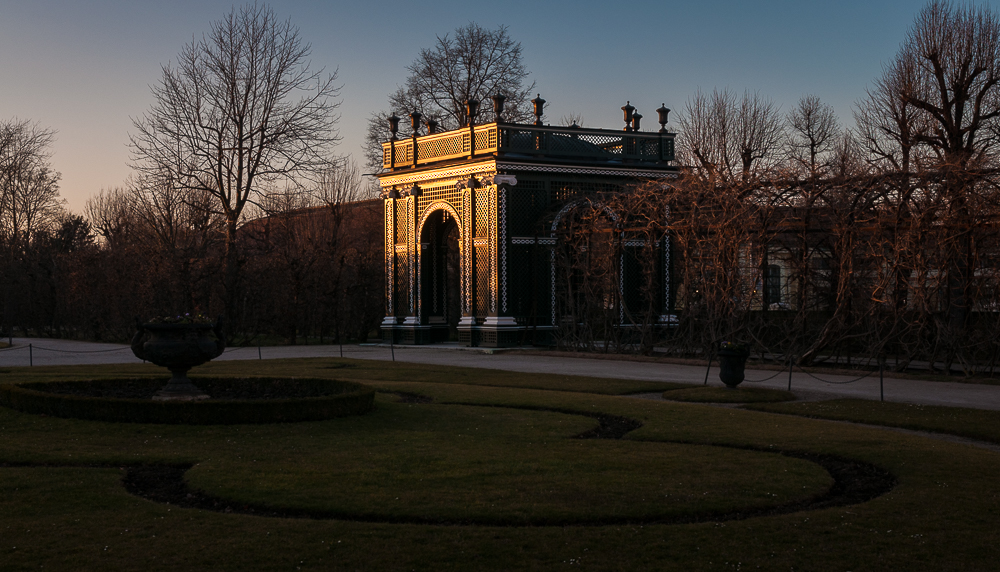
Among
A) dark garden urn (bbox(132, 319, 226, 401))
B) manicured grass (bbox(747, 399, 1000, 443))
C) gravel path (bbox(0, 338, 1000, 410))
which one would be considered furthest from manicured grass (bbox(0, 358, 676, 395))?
manicured grass (bbox(747, 399, 1000, 443))

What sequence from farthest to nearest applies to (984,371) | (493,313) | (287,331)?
(287,331) → (493,313) → (984,371)

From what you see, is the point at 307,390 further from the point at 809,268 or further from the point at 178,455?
the point at 809,268

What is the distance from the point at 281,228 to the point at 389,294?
41.1ft

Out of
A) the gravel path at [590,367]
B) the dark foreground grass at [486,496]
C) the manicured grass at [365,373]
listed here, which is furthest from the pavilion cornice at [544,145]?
the dark foreground grass at [486,496]

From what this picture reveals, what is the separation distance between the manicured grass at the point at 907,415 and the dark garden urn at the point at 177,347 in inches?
317

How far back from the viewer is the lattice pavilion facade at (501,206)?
27.3m

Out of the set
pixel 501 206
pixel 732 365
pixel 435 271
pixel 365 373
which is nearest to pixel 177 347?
pixel 365 373

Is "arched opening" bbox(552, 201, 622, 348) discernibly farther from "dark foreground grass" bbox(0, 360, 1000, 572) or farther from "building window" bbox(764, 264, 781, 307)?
"dark foreground grass" bbox(0, 360, 1000, 572)

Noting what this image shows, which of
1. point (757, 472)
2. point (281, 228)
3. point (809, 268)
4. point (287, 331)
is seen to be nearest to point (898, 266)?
point (809, 268)

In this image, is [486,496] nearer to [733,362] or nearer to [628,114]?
[733,362]

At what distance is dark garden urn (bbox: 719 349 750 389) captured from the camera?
14.9 metres

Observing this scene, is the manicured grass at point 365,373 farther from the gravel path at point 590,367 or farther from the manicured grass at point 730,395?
the gravel path at point 590,367

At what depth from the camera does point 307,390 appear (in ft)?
43.9

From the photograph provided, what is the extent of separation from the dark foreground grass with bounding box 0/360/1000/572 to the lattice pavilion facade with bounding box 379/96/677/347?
15818 mm
